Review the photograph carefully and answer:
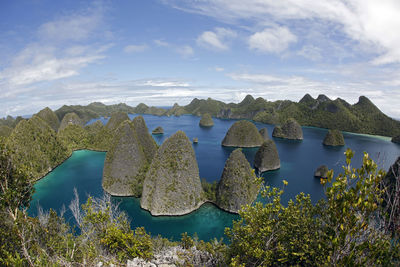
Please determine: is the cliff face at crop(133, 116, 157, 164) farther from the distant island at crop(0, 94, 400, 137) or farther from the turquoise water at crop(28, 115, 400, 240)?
the distant island at crop(0, 94, 400, 137)

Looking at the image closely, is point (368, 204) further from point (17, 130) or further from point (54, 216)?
point (17, 130)

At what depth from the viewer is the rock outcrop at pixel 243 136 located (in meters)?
80.6

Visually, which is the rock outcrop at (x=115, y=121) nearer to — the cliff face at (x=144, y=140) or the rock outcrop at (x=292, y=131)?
the cliff face at (x=144, y=140)

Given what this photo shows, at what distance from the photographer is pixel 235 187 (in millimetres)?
30844

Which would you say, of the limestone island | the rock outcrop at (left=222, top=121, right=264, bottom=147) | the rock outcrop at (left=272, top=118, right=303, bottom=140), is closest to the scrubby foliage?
the limestone island

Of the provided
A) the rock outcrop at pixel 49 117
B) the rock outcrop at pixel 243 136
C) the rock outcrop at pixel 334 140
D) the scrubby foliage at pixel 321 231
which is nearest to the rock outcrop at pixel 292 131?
the rock outcrop at pixel 334 140

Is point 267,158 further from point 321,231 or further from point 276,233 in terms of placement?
point 321,231

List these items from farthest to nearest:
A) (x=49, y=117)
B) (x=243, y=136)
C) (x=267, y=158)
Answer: (x=49, y=117) → (x=243, y=136) → (x=267, y=158)

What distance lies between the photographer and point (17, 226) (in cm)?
1173

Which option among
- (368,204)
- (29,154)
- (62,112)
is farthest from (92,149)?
(62,112)

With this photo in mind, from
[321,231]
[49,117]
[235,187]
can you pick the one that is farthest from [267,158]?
[49,117]

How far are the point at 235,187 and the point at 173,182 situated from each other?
9049 millimetres

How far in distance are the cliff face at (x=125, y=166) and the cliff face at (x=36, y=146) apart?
18539mm

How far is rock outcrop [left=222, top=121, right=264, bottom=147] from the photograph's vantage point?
80562mm
